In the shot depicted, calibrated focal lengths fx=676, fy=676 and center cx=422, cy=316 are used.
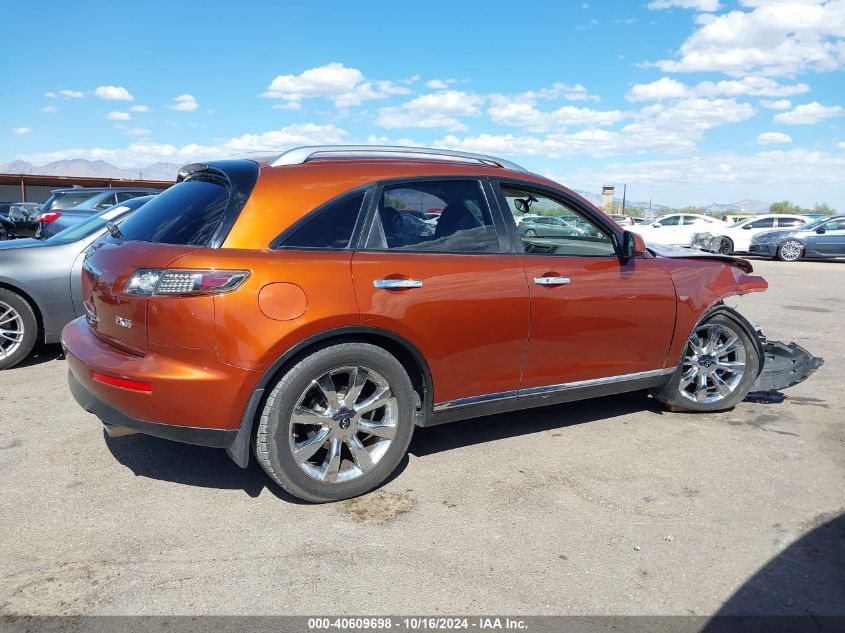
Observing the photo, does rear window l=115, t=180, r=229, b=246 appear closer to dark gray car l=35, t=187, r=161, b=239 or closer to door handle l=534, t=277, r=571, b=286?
door handle l=534, t=277, r=571, b=286

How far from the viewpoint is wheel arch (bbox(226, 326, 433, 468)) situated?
10.4 feet

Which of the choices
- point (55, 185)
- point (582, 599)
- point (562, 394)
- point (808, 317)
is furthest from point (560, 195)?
point (55, 185)

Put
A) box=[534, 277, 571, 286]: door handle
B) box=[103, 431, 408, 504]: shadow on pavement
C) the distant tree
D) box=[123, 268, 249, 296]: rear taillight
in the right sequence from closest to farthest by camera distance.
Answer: box=[123, 268, 249, 296]: rear taillight → box=[103, 431, 408, 504]: shadow on pavement → box=[534, 277, 571, 286]: door handle → the distant tree

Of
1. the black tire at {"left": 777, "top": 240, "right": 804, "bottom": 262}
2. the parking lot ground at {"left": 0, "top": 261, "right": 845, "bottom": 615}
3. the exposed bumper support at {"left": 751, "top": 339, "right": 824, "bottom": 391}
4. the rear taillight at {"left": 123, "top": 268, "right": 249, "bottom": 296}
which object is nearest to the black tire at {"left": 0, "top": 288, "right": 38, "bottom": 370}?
the parking lot ground at {"left": 0, "top": 261, "right": 845, "bottom": 615}

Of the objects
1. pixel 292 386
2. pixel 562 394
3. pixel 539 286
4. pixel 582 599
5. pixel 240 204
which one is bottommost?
pixel 582 599

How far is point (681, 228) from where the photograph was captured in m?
26.0

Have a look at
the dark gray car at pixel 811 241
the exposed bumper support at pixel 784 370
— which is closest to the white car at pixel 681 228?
the dark gray car at pixel 811 241

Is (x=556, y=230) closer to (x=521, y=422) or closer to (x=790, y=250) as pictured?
(x=521, y=422)

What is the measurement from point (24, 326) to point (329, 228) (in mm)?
3908

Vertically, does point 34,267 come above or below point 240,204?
below

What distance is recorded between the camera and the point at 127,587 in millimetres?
2721

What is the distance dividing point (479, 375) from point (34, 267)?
4310 millimetres

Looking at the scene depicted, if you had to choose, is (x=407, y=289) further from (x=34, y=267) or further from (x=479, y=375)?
(x=34, y=267)

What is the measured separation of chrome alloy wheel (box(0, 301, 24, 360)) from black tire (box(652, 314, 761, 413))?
5.29 m
